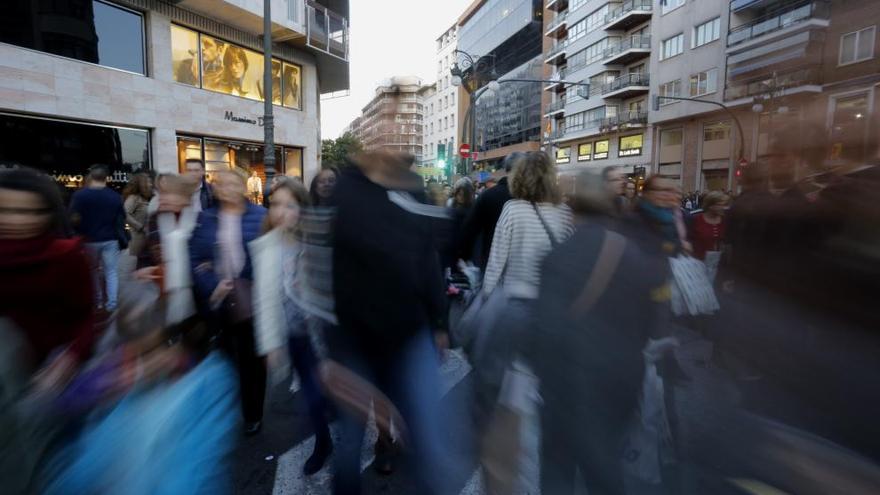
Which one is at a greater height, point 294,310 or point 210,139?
point 210,139

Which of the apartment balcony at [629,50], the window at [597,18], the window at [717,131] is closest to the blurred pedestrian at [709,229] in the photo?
the window at [717,131]

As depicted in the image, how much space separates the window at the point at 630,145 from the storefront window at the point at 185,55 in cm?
3779

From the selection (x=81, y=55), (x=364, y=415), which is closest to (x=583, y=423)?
(x=364, y=415)

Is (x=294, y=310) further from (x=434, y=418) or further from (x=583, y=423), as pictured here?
(x=583, y=423)

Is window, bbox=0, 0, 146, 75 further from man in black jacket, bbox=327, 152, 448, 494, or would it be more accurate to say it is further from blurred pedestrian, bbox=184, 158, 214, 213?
man in black jacket, bbox=327, 152, 448, 494

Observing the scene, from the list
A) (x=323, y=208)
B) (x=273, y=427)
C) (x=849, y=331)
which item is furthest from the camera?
(x=273, y=427)

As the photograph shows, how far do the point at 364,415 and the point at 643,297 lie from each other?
1416 millimetres

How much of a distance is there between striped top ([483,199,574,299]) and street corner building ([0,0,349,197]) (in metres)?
6.23

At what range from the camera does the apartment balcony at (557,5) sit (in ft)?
177

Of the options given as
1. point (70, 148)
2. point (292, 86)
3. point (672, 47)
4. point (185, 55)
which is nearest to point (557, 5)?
point (672, 47)

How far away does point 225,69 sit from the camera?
15.9 metres

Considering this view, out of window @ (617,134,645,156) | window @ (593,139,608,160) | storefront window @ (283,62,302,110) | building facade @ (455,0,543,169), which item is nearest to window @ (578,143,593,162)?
window @ (593,139,608,160)

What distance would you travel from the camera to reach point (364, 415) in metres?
2.35

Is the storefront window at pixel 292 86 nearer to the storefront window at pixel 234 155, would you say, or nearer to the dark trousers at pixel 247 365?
the storefront window at pixel 234 155
